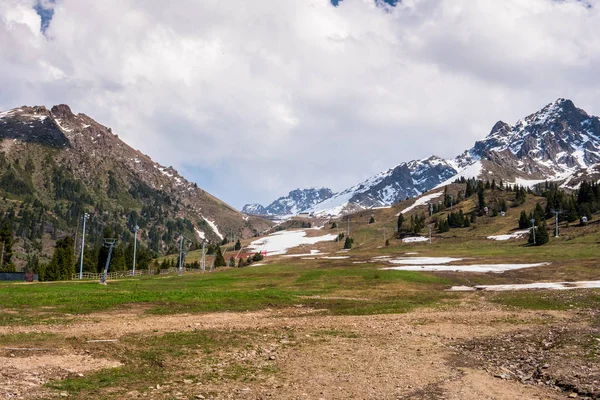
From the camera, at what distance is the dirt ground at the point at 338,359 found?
52.0 feet

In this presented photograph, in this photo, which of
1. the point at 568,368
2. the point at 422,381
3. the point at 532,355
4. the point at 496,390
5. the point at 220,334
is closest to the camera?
the point at 496,390

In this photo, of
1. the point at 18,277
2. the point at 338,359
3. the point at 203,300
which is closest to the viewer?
the point at 338,359

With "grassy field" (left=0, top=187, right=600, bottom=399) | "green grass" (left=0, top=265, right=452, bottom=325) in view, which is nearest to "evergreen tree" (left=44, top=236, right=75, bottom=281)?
"grassy field" (left=0, top=187, right=600, bottom=399)

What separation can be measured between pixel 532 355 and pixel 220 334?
629 inches

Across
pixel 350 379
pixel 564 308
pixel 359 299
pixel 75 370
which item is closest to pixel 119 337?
pixel 75 370

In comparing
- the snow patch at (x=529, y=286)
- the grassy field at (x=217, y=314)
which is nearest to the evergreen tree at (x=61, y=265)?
the grassy field at (x=217, y=314)

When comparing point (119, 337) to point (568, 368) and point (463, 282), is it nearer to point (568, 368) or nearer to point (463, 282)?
point (568, 368)

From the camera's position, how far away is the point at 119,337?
24.5 meters

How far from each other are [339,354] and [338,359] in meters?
1.05

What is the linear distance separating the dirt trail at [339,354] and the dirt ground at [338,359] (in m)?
0.05

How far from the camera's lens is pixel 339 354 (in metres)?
22.0

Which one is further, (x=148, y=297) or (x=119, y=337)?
(x=148, y=297)

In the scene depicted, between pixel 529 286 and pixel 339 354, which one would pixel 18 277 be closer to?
pixel 529 286

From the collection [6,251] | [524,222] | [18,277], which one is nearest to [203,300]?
[18,277]
